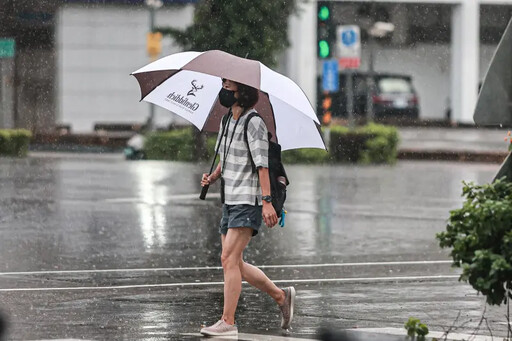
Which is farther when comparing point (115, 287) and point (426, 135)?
point (426, 135)

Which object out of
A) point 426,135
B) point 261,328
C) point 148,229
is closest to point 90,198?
point 148,229

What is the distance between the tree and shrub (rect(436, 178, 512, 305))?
1000 inches

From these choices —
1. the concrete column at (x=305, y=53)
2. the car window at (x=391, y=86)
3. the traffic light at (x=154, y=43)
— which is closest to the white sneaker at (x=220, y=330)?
the traffic light at (x=154, y=43)

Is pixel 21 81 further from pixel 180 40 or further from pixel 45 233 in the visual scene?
pixel 45 233

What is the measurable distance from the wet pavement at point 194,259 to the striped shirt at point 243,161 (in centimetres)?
95

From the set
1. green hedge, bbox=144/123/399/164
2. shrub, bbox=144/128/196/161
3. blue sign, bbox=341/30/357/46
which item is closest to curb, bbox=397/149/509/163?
green hedge, bbox=144/123/399/164

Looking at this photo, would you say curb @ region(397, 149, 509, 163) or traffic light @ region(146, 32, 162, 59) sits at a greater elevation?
traffic light @ region(146, 32, 162, 59)

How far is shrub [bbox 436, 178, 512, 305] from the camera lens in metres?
6.81

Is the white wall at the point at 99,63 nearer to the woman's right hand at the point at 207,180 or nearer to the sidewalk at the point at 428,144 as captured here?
the sidewalk at the point at 428,144

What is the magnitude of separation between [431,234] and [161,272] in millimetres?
4755

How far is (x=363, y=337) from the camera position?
7.90 metres

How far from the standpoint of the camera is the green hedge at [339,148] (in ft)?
102

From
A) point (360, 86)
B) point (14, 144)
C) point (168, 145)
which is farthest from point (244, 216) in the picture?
point (360, 86)

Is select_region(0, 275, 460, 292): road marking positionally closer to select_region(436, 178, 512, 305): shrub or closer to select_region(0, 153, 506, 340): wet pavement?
select_region(0, 153, 506, 340): wet pavement
